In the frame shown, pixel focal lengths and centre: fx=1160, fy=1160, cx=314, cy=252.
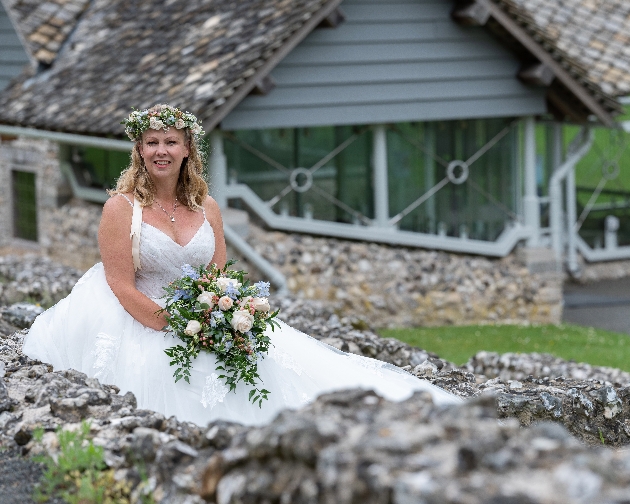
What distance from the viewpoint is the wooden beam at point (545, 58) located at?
12969 millimetres

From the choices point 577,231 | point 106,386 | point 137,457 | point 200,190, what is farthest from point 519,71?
point 137,457

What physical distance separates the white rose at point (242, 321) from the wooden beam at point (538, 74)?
8.46 m

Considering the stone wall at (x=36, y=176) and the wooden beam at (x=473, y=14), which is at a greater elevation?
the wooden beam at (x=473, y=14)

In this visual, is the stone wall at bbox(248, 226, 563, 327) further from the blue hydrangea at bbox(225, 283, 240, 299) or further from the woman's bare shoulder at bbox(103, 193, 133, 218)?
the blue hydrangea at bbox(225, 283, 240, 299)

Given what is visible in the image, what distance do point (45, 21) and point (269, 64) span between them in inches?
236

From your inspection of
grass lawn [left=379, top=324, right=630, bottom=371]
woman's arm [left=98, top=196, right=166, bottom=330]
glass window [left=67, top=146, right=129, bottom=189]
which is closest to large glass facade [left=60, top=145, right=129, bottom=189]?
glass window [left=67, top=146, right=129, bottom=189]

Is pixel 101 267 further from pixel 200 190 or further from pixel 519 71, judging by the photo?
pixel 519 71

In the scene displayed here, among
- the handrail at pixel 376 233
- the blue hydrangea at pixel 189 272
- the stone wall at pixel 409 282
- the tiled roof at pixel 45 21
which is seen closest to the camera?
the blue hydrangea at pixel 189 272

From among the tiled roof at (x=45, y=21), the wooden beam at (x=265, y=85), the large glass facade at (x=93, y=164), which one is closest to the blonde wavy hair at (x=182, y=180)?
the wooden beam at (x=265, y=85)

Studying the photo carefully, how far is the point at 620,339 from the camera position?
12594 millimetres

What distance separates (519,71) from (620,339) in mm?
3361

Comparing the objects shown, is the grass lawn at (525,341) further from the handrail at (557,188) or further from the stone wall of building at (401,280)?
the handrail at (557,188)

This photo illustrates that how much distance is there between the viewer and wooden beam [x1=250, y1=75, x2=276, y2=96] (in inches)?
468

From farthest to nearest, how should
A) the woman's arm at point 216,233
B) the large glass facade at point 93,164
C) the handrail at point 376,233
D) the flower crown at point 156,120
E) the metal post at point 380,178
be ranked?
the large glass facade at point 93,164 < the metal post at point 380,178 < the handrail at point 376,233 < the woman's arm at point 216,233 < the flower crown at point 156,120
